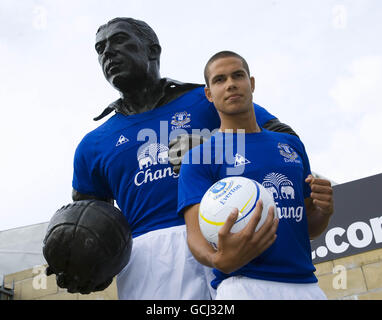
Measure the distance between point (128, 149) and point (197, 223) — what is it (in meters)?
1.16

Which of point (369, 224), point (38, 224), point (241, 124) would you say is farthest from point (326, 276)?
point (38, 224)

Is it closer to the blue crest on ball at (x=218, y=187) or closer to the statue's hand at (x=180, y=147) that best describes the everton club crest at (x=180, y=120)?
the statue's hand at (x=180, y=147)

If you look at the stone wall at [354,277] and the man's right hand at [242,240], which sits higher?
the stone wall at [354,277]

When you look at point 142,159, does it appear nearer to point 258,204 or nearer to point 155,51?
point 155,51

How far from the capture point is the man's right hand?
1.90m

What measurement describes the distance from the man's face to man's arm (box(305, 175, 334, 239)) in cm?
53

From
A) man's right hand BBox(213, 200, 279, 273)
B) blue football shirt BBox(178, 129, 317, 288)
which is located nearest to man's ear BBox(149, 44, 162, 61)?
blue football shirt BBox(178, 129, 317, 288)

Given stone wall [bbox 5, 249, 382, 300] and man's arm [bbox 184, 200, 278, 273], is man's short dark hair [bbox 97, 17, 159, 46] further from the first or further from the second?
stone wall [bbox 5, 249, 382, 300]

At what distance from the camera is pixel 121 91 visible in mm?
3414

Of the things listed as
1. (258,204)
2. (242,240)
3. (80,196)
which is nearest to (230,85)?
(258,204)

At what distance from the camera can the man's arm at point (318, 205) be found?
94.9 inches

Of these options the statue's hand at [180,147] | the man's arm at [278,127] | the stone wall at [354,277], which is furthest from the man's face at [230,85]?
the stone wall at [354,277]

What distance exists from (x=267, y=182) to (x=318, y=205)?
0.36m

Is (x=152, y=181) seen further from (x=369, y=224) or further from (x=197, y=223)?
(x=369, y=224)
